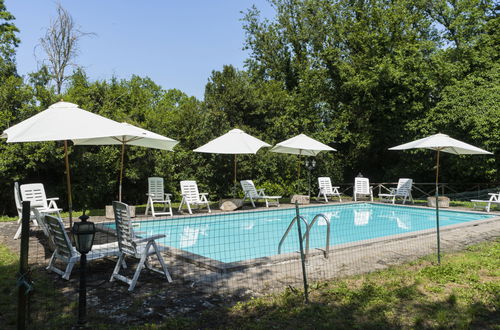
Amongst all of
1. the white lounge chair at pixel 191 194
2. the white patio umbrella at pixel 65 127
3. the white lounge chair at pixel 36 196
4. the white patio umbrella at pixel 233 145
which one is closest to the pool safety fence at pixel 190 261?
the white lounge chair at pixel 36 196

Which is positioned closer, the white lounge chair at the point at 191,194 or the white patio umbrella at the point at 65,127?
the white patio umbrella at the point at 65,127

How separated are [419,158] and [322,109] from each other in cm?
549

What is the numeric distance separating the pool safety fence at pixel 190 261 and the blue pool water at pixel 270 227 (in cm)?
4

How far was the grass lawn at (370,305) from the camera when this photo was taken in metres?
3.49

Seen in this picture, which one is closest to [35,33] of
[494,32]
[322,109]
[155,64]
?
[155,64]

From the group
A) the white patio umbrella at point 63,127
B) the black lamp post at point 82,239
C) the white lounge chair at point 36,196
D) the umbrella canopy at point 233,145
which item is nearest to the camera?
the black lamp post at point 82,239

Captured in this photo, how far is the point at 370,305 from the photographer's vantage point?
393cm

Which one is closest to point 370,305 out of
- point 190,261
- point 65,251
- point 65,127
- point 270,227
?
point 190,261

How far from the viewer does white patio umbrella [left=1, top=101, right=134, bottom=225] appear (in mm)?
5266

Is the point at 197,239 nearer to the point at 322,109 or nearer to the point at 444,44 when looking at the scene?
the point at 322,109

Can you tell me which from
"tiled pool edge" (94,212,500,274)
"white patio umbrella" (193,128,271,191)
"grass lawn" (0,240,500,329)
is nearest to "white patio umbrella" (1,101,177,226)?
"grass lawn" (0,240,500,329)

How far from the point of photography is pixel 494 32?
19.6 m

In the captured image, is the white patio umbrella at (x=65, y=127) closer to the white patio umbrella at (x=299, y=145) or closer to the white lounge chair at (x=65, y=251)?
the white lounge chair at (x=65, y=251)

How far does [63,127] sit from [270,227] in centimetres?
615
